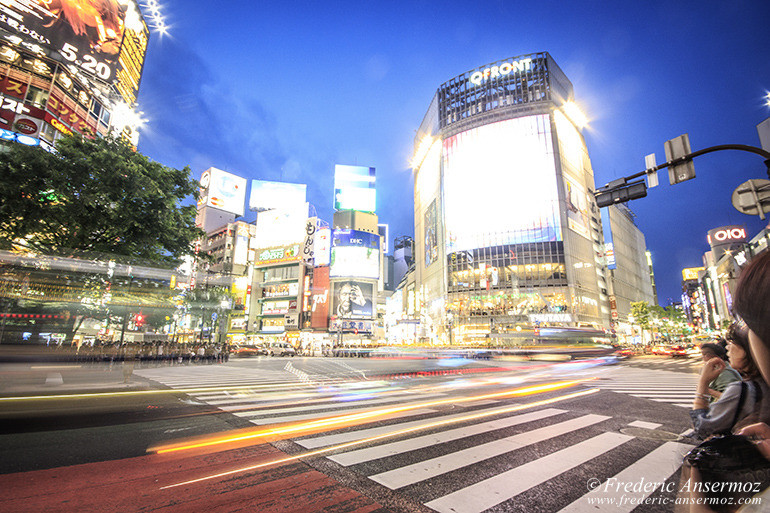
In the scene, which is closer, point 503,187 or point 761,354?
point 761,354

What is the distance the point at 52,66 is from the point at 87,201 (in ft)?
97.5

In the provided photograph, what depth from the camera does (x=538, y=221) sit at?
64.9m

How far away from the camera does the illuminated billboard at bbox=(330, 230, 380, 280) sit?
74625 millimetres

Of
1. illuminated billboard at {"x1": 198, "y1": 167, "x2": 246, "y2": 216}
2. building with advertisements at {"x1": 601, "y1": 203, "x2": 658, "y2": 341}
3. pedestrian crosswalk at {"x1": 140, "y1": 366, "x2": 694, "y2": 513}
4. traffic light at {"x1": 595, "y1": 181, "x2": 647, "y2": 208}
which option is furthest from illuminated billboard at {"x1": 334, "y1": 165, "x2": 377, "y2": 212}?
pedestrian crosswalk at {"x1": 140, "y1": 366, "x2": 694, "y2": 513}

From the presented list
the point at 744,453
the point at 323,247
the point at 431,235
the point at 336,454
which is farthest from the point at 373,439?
the point at 431,235

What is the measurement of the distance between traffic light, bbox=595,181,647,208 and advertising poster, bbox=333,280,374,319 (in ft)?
215

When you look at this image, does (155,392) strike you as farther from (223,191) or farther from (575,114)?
(223,191)

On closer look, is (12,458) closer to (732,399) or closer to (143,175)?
(732,399)

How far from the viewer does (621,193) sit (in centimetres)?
1084

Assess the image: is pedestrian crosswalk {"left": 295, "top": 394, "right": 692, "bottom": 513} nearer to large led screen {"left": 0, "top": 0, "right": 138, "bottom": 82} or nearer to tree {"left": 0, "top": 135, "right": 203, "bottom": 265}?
tree {"left": 0, "top": 135, "right": 203, "bottom": 265}

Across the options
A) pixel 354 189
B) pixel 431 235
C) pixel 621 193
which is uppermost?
pixel 354 189

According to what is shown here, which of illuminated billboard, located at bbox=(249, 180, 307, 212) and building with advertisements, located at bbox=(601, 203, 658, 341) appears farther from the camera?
illuminated billboard, located at bbox=(249, 180, 307, 212)

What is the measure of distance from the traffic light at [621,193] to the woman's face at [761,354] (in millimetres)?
10196

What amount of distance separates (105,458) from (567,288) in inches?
2608
